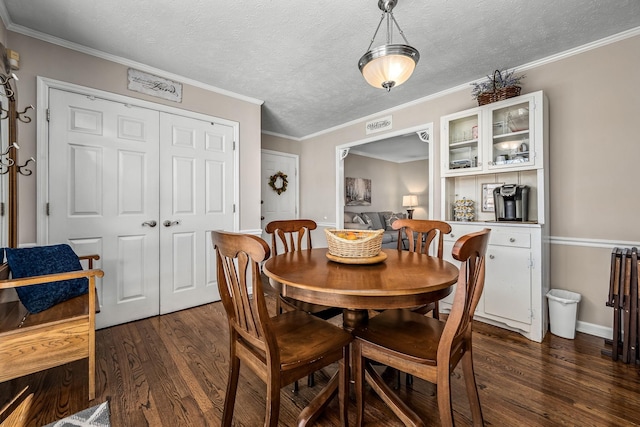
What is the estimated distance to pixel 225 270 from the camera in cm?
126

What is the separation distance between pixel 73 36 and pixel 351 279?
2950 mm

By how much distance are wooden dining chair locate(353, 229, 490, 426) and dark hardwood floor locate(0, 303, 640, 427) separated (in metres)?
0.24

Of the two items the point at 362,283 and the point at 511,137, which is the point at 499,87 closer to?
the point at 511,137

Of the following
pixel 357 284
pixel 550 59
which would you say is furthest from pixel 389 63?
pixel 550 59

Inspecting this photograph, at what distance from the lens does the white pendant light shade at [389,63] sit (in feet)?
5.18

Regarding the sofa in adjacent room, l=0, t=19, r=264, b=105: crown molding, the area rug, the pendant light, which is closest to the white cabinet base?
the pendant light

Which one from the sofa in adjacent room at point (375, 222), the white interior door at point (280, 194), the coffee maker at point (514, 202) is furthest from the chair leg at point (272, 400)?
the sofa in adjacent room at point (375, 222)

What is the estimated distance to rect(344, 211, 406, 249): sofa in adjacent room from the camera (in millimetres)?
5379

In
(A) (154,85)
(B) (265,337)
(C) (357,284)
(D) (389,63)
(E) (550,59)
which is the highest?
(E) (550,59)

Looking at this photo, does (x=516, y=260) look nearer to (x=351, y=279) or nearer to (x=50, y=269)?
(x=351, y=279)

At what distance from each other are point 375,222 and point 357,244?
4.90 meters

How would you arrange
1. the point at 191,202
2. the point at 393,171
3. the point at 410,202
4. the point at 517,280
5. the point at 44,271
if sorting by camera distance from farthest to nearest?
1. the point at 393,171
2. the point at 410,202
3. the point at 191,202
4. the point at 517,280
5. the point at 44,271

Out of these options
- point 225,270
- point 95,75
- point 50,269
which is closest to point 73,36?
point 95,75

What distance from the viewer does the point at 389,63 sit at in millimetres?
1618
